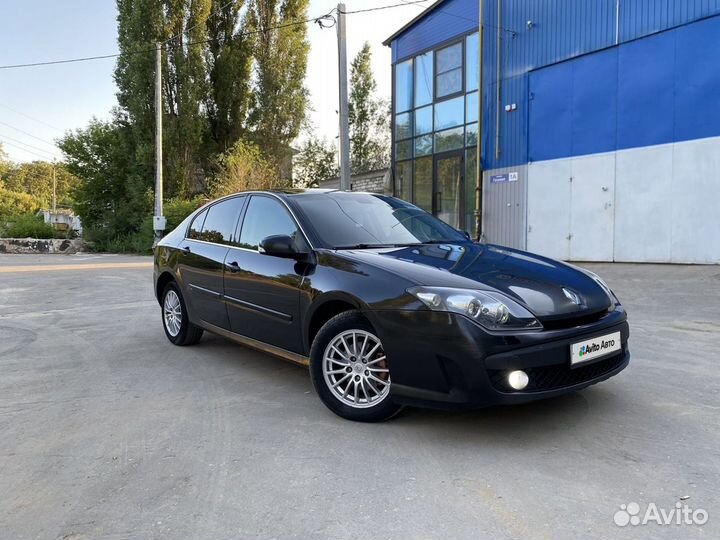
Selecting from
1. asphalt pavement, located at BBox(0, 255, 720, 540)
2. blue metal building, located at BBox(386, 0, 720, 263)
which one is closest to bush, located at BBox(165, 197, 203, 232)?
blue metal building, located at BBox(386, 0, 720, 263)

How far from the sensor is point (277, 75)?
27.8 metres

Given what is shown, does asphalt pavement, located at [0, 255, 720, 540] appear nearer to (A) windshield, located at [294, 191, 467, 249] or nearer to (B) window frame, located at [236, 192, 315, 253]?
(B) window frame, located at [236, 192, 315, 253]

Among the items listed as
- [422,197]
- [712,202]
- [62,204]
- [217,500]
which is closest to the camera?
[217,500]

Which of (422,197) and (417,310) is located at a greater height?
(422,197)

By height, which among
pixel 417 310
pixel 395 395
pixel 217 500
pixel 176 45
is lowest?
pixel 217 500

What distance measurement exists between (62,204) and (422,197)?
272ft

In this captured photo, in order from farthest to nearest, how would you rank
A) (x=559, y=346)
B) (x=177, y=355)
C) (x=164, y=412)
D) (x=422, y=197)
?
1. (x=422, y=197)
2. (x=177, y=355)
3. (x=164, y=412)
4. (x=559, y=346)

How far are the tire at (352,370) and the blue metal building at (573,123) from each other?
9.59 metres

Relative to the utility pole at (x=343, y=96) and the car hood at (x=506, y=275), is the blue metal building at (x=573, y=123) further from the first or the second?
the car hood at (x=506, y=275)

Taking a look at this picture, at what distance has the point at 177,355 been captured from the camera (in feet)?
17.4

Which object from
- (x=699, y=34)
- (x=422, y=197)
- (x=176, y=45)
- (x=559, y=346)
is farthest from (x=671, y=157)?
(x=176, y=45)

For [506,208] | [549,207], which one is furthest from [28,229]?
[549,207]

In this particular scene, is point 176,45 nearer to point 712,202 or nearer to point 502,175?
point 502,175

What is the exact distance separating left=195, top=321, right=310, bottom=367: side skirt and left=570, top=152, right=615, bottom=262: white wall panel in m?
10.0
